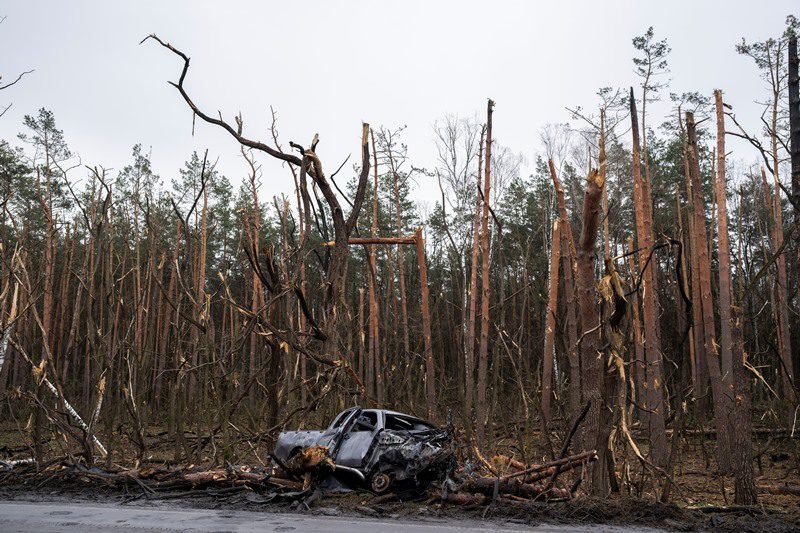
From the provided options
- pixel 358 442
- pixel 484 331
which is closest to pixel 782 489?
pixel 484 331

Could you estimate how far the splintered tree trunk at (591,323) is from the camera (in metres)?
6.17

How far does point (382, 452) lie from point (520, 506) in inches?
81.3

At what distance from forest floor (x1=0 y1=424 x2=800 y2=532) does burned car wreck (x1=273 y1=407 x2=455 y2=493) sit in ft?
1.03

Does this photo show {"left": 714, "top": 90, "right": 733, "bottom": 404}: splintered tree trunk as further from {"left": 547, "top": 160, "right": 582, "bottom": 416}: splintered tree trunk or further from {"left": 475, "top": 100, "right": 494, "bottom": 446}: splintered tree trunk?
{"left": 475, "top": 100, "right": 494, "bottom": 446}: splintered tree trunk

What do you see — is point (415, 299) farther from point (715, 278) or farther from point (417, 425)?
point (417, 425)

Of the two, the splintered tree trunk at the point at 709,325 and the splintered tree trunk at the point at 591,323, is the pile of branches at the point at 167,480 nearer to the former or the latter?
the splintered tree trunk at the point at 591,323

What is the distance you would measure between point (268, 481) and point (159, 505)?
1.45 m

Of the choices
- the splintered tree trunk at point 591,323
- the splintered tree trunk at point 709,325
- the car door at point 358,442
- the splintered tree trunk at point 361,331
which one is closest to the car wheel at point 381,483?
the car door at point 358,442

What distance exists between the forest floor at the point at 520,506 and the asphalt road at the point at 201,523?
364mm

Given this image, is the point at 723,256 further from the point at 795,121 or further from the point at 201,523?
the point at 201,523

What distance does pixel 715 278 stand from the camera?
89.2 feet

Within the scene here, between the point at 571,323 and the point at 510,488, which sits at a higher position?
the point at 571,323

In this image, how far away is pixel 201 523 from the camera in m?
6.44

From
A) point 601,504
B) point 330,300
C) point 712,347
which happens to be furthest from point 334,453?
point 712,347
